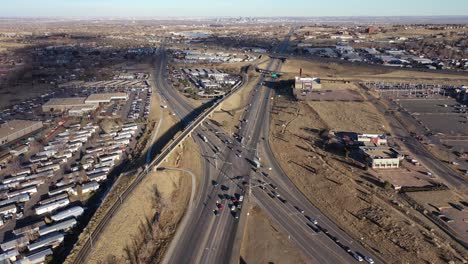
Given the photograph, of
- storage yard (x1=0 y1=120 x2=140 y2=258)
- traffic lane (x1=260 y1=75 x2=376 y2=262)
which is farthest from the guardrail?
traffic lane (x1=260 y1=75 x2=376 y2=262)

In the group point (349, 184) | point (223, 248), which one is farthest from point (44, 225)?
point (349, 184)

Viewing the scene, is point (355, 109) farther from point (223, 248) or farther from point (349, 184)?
point (223, 248)

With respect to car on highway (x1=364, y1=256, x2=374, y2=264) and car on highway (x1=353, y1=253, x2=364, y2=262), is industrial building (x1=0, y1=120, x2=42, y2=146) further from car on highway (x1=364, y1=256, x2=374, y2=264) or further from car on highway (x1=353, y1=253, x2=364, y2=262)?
car on highway (x1=364, y1=256, x2=374, y2=264)

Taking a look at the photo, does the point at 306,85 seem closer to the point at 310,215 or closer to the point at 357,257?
the point at 310,215

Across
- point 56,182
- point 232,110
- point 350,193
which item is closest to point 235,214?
point 350,193

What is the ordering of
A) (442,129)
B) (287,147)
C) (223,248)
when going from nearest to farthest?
(223,248) < (287,147) < (442,129)
